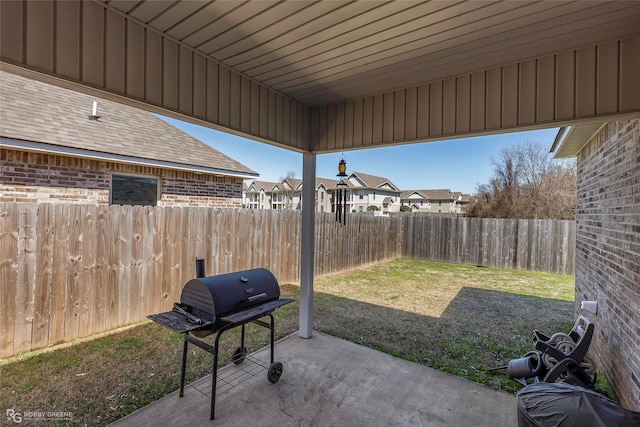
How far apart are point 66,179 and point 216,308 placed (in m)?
3.96

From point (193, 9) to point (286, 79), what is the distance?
1.11 m

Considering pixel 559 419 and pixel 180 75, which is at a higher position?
pixel 180 75

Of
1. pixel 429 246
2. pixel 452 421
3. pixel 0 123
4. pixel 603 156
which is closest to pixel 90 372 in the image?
pixel 452 421

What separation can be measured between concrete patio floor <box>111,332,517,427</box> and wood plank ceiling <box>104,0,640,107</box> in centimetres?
285

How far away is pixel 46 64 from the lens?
1627 millimetres

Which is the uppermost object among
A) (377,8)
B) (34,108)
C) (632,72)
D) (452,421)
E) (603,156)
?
(34,108)

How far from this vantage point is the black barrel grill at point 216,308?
2.33 metres

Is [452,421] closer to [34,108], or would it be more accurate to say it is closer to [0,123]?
[0,123]

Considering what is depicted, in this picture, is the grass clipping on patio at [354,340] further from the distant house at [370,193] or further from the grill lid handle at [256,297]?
the distant house at [370,193]

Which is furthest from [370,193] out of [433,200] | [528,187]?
[528,187]

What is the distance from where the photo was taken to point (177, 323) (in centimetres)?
232

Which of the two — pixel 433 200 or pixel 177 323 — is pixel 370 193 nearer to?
pixel 433 200

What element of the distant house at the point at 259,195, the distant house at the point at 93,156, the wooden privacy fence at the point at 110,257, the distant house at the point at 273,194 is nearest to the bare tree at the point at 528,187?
the wooden privacy fence at the point at 110,257

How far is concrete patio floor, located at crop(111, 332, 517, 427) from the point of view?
2.35 metres
